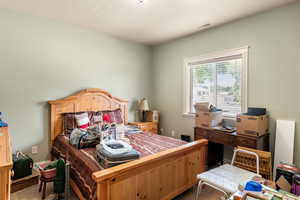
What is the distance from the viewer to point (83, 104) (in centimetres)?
325

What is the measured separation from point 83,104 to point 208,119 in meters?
2.34

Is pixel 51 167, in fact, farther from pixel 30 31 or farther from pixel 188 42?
pixel 188 42

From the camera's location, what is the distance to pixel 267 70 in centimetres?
262

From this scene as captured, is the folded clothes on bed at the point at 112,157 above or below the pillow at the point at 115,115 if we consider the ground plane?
below

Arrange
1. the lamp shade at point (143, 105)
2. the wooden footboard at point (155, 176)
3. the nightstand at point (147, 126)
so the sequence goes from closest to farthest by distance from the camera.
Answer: the wooden footboard at point (155, 176)
the nightstand at point (147, 126)
the lamp shade at point (143, 105)

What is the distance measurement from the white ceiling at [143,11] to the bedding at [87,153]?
2.00 m

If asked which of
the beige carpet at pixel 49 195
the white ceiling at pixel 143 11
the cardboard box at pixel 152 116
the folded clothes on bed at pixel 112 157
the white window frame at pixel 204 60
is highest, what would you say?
the white ceiling at pixel 143 11

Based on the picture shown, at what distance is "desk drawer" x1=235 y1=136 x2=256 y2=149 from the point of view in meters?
2.39

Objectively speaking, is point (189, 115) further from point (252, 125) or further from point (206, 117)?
point (252, 125)

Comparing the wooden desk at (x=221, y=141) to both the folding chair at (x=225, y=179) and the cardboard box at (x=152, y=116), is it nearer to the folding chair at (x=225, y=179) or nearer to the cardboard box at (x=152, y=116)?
the folding chair at (x=225, y=179)

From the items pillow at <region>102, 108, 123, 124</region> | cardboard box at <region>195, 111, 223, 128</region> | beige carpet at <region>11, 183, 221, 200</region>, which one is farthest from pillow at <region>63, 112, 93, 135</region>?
A: cardboard box at <region>195, 111, 223, 128</region>

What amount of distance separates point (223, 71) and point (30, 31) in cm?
344

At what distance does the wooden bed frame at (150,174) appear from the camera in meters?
1.50

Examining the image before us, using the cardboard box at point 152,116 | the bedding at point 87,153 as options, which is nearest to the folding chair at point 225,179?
the bedding at point 87,153
